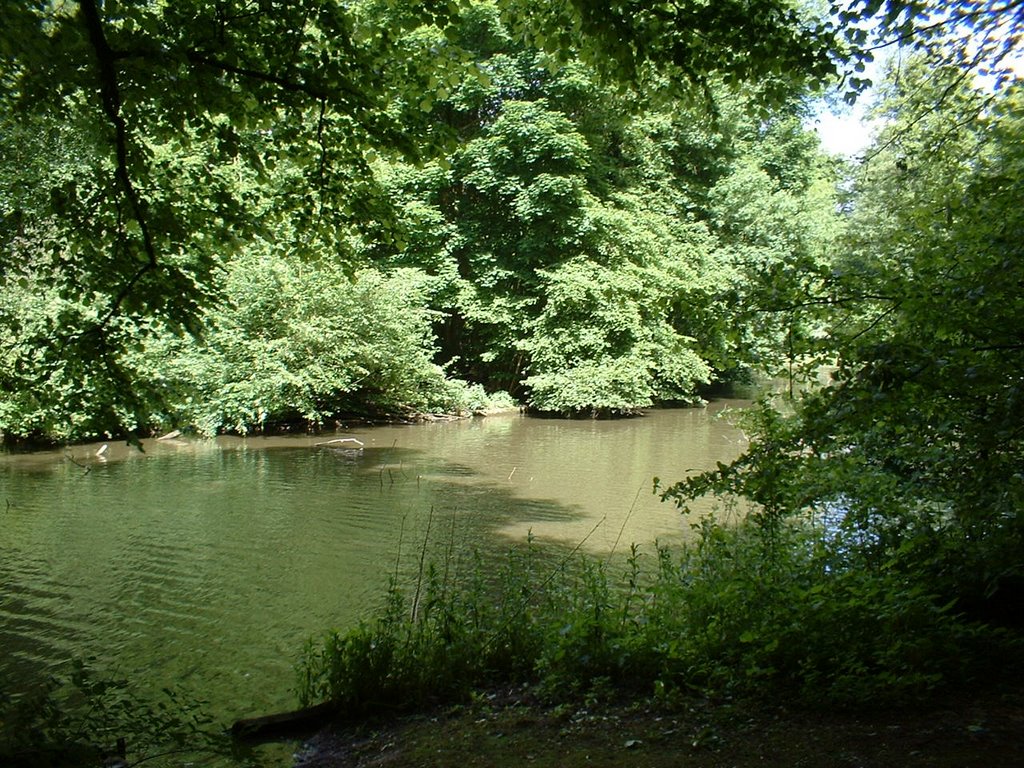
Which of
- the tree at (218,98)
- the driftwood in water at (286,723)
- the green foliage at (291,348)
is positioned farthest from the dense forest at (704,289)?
the green foliage at (291,348)

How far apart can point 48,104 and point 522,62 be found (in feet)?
85.0

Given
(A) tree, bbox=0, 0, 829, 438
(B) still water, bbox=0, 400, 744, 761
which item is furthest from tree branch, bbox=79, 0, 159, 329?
(B) still water, bbox=0, 400, 744, 761

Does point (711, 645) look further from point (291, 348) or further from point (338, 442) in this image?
point (291, 348)

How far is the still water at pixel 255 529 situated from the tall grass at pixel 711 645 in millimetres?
1252

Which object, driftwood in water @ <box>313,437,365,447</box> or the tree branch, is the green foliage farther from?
the tree branch

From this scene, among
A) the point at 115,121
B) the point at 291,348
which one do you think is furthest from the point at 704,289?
the point at 291,348

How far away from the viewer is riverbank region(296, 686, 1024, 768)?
3310mm

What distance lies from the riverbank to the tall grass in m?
0.19

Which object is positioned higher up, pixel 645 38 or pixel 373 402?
pixel 645 38

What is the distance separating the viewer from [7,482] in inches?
572

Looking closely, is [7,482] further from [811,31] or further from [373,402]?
[811,31]

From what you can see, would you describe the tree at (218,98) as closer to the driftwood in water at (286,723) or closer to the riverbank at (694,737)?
the driftwood in water at (286,723)

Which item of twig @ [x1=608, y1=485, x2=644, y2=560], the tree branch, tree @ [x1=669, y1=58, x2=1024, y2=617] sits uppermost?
the tree branch

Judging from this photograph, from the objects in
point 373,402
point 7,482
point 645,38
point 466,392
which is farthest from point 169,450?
point 645,38
